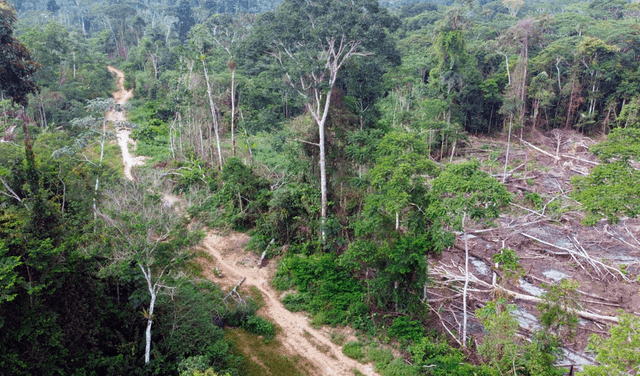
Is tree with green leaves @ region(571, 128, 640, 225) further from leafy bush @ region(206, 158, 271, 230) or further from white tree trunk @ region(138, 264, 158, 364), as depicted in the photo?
white tree trunk @ region(138, 264, 158, 364)

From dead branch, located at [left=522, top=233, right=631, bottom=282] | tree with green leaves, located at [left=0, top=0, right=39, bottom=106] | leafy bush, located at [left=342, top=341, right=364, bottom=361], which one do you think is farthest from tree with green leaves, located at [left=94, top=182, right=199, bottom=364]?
dead branch, located at [left=522, top=233, right=631, bottom=282]

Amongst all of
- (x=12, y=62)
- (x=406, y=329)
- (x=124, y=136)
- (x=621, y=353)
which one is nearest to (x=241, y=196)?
(x=12, y=62)

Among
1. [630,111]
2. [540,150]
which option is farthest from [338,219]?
[630,111]

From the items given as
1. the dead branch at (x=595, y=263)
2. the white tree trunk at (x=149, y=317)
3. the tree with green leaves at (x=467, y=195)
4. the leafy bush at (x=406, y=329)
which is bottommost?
the leafy bush at (x=406, y=329)

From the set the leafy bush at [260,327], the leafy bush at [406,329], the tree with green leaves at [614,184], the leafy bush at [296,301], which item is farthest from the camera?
the leafy bush at [296,301]

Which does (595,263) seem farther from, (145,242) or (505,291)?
(145,242)

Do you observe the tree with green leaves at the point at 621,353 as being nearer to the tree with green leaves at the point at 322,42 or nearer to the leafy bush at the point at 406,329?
the leafy bush at the point at 406,329

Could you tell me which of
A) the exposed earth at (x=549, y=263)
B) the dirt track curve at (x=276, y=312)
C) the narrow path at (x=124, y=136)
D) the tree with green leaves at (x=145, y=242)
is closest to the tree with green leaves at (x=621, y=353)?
the exposed earth at (x=549, y=263)
